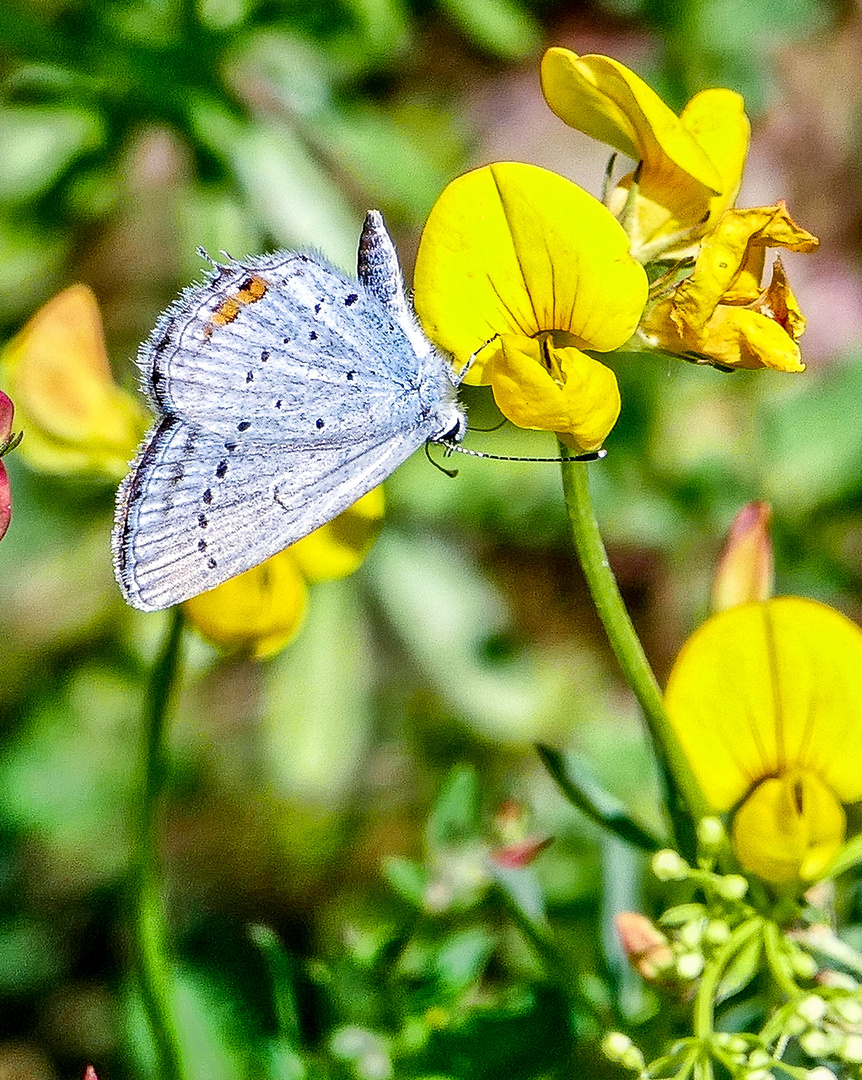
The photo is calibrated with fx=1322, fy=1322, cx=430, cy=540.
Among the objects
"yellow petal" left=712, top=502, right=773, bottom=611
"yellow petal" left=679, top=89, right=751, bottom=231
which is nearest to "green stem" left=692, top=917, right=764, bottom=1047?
"yellow petal" left=712, top=502, right=773, bottom=611

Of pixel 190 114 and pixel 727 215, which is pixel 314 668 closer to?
pixel 190 114

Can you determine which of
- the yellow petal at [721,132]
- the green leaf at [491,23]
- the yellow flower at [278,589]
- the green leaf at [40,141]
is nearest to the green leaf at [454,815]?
the yellow flower at [278,589]

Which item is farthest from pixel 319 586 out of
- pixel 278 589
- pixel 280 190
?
pixel 278 589

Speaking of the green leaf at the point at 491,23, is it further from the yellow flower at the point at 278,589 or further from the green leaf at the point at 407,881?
the green leaf at the point at 407,881

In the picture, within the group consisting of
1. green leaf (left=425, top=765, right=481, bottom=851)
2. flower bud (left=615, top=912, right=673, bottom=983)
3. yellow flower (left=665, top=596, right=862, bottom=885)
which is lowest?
green leaf (left=425, top=765, right=481, bottom=851)

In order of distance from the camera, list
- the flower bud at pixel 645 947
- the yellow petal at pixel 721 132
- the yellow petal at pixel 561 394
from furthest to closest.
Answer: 1. the flower bud at pixel 645 947
2. the yellow petal at pixel 721 132
3. the yellow petal at pixel 561 394

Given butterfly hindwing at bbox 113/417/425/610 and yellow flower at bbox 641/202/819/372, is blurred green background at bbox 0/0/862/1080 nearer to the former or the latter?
butterfly hindwing at bbox 113/417/425/610

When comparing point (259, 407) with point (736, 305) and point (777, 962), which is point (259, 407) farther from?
point (777, 962)
